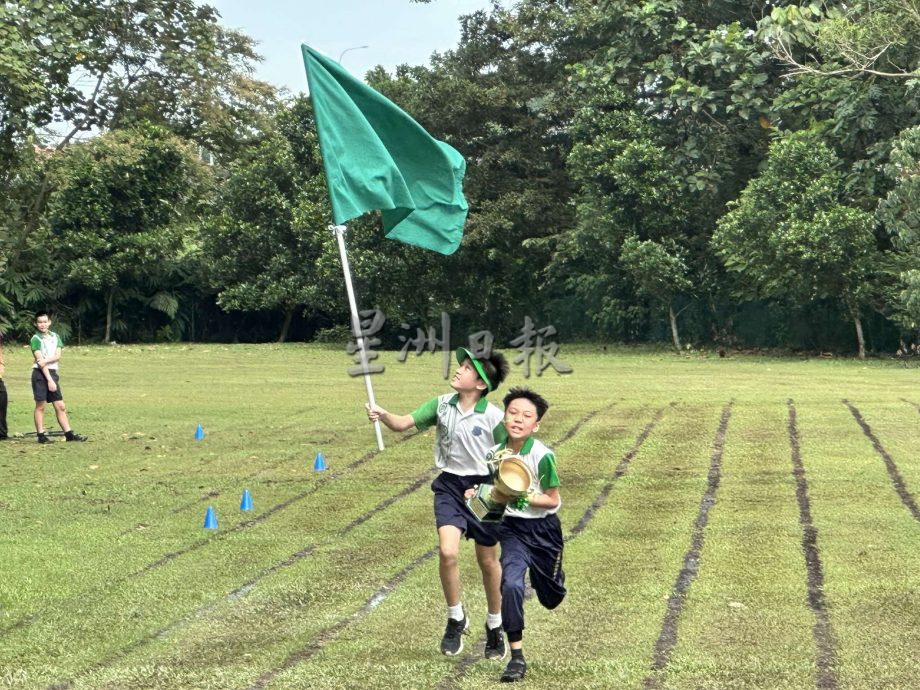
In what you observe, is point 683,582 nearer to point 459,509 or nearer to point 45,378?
point 459,509

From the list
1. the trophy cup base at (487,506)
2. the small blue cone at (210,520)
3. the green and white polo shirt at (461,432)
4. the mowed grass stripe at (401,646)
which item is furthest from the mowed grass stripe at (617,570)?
the small blue cone at (210,520)

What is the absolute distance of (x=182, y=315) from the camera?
148ft

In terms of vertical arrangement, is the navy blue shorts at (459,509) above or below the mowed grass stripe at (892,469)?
above

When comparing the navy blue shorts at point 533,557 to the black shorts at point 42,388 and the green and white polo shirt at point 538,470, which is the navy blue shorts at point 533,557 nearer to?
the green and white polo shirt at point 538,470

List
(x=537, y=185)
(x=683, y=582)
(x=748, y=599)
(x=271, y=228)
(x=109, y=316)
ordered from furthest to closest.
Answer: (x=271, y=228), (x=109, y=316), (x=537, y=185), (x=683, y=582), (x=748, y=599)

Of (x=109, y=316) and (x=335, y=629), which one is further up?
(x=109, y=316)

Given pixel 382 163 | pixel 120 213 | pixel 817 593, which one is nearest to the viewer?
pixel 817 593

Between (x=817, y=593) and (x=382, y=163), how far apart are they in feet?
15.3

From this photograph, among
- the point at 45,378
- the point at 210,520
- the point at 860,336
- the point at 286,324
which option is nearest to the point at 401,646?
the point at 210,520

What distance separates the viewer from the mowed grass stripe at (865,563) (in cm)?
722

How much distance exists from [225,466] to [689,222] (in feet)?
78.8

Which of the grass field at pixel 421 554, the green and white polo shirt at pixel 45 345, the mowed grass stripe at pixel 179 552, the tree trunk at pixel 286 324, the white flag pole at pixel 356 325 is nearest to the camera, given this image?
the grass field at pixel 421 554

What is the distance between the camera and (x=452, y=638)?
7426mm

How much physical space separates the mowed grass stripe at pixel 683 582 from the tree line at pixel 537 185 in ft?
56.0
